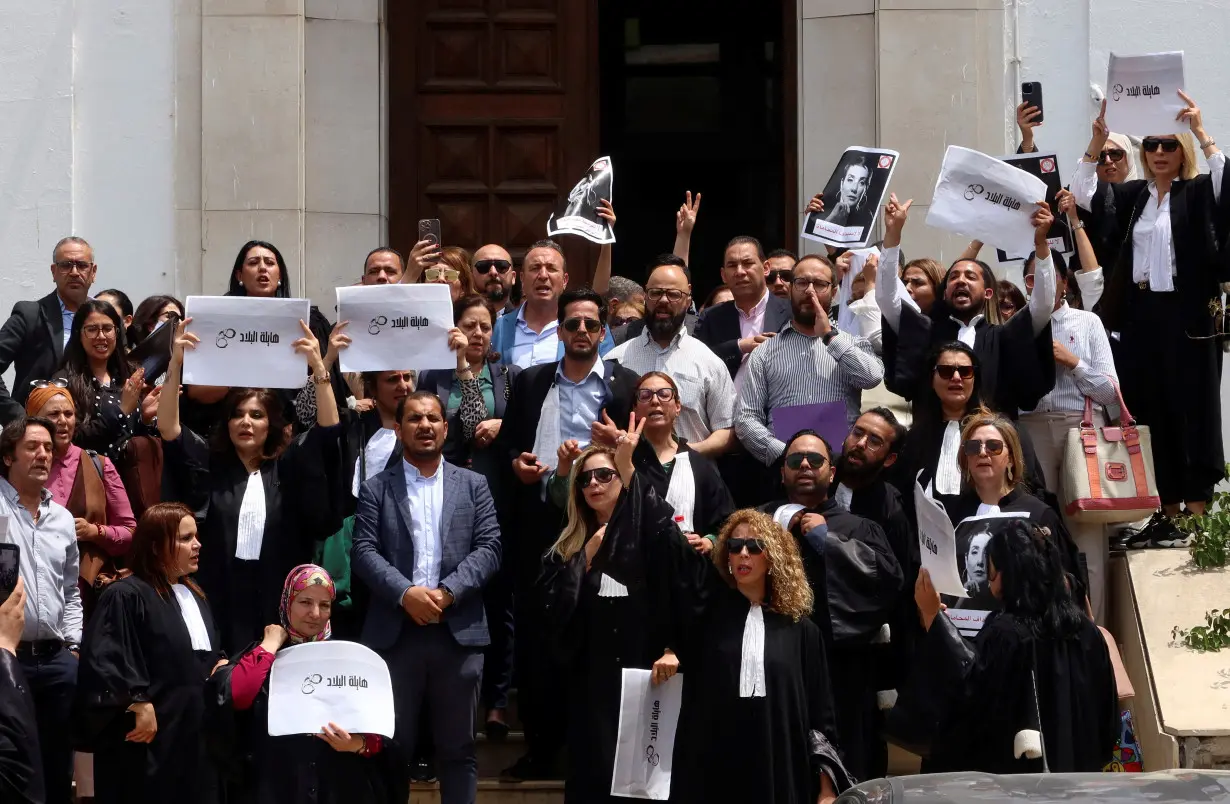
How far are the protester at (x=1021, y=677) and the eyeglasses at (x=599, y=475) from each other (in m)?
1.66

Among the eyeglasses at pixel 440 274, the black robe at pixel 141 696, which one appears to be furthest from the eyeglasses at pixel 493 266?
the black robe at pixel 141 696

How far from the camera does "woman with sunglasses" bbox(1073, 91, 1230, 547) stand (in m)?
11.0

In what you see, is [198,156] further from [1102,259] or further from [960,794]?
[960,794]

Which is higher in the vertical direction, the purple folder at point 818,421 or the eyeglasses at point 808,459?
the purple folder at point 818,421

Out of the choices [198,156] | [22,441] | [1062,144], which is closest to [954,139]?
[1062,144]

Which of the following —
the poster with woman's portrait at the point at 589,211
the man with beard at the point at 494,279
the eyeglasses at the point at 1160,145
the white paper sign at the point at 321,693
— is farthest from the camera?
the poster with woman's portrait at the point at 589,211

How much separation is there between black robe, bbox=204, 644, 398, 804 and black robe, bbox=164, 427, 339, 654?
1.26 meters

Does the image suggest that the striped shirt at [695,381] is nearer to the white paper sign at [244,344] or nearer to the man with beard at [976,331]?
the man with beard at [976,331]

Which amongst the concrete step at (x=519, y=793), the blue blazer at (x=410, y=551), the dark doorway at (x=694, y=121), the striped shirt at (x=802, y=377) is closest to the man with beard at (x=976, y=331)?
the striped shirt at (x=802, y=377)

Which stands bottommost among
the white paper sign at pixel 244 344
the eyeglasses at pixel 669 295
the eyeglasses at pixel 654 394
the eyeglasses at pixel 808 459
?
the eyeglasses at pixel 808 459

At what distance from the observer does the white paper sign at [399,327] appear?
9.80 m

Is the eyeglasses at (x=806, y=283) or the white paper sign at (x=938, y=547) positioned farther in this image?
the eyeglasses at (x=806, y=283)

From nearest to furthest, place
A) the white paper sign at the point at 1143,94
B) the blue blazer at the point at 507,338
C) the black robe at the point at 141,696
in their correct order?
the black robe at the point at 141,696, the white paper sign at the point at 1143,94, the blue blazer at the point at 507,338

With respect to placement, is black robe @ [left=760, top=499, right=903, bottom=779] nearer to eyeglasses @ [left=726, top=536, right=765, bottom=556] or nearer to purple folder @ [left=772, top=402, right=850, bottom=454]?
eyeglasses @ [left=726, top=536, right=765, bottom=556]
